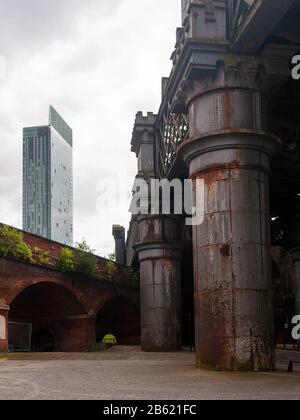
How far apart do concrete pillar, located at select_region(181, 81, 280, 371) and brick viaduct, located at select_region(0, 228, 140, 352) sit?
13774mm

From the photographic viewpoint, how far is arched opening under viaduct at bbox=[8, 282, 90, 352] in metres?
31.9

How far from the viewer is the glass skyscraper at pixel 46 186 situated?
15225 cm

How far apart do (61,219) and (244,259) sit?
463 ft

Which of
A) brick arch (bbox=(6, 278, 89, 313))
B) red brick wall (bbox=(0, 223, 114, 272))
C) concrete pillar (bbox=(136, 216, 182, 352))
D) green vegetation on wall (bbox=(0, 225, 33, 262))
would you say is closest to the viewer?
concrete pillar (bbox=(136, 216, 182, 352))

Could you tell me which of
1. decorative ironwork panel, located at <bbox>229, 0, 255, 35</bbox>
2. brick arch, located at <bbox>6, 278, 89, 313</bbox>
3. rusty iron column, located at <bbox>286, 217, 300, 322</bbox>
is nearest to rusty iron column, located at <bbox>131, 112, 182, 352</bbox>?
rusty iron column, located at <bbox>286, 217, 300, 322</bbox>

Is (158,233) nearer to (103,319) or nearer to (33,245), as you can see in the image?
(33,245)

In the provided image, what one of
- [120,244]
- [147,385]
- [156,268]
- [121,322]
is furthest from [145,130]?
[120,244]

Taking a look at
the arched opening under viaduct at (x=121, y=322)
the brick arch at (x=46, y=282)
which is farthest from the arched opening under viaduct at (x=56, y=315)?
the arched opening under viaduct at (x=121, y=322)

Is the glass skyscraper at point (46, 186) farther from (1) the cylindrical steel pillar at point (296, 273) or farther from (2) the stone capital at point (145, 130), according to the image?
(2) the stone capital at point (145, 130)

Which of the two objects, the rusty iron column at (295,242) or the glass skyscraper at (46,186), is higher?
the glass skyscraper at (46,186)

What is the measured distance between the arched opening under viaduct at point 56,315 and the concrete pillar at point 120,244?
15.4 m

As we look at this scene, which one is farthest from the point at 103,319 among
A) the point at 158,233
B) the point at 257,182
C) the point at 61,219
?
the point at 61,219

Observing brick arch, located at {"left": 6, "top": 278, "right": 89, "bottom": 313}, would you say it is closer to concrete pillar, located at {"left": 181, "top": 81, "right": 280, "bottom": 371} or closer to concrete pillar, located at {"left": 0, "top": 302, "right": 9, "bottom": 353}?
concrete pillar, located at {"left": 0, "top": 302, "right": 9, "bottom": 353}

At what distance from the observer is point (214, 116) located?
14.1 m
